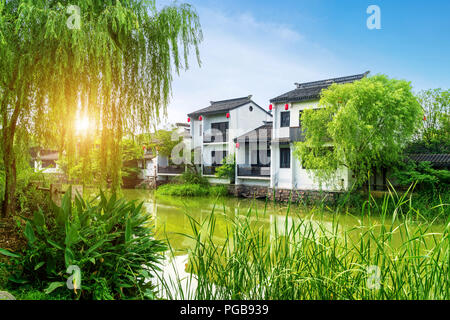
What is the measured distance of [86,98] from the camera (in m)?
3.03

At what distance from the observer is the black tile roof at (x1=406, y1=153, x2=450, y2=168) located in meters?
7.70

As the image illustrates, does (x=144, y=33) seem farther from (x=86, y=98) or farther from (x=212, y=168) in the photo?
(x=212, y=168)

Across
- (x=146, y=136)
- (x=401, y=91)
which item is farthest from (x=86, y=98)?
(x=401, y=91)

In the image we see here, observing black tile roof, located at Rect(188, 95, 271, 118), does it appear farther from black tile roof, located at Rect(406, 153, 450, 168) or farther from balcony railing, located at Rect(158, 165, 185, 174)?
black tile roof, located at Rect(406, 153, 450, 168)

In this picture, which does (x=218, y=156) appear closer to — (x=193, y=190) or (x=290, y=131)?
(x=193, y=190)

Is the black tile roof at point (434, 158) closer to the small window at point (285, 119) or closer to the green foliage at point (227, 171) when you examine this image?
the small window at point (285, 119)

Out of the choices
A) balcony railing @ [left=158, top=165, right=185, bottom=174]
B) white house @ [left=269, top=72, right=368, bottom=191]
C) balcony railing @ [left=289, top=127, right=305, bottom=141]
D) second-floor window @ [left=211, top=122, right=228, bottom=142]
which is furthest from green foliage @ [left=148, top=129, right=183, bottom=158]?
balcony railing @ [left=289, top=127, right=305, bottom=141]

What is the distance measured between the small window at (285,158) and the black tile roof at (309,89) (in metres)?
1.65

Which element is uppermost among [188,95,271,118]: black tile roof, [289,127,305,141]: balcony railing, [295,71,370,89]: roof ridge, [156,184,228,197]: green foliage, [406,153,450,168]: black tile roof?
[295,71,370,89]: roof ridge

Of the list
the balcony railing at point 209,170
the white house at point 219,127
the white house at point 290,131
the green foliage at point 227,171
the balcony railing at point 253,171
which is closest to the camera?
the white house at point 290,131

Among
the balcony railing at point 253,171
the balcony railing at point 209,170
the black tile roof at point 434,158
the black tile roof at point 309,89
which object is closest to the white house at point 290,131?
the black tile roof at point 309,89

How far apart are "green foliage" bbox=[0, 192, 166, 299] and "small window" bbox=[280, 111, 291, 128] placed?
28.4 ft

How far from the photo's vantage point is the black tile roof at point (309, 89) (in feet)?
32.2
